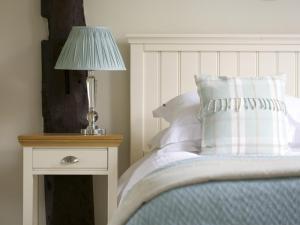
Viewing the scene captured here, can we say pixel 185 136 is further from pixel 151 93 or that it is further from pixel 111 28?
pixel 111 28

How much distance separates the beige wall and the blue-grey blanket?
62.9 inches

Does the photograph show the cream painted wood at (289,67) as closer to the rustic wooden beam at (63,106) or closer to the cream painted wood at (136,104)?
the cream painted wood at (136,104)

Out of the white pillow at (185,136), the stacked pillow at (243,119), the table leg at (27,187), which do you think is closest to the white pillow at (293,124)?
the stacked pillow at (243,119)

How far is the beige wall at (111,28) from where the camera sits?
2.77 meters

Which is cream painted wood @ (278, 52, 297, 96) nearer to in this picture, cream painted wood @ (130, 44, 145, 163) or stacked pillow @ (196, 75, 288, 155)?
stacked pillow @ (196, 75, 288, 155)

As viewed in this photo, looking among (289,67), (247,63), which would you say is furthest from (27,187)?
(289,67)

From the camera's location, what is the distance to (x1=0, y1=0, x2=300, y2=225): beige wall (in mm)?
2768

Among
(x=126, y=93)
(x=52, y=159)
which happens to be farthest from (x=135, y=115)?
(x=52, y=159)

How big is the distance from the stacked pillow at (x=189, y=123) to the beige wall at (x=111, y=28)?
503 millimetres

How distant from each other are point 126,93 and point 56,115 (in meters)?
0.41

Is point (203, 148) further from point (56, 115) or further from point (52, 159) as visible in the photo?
point (56, 115)

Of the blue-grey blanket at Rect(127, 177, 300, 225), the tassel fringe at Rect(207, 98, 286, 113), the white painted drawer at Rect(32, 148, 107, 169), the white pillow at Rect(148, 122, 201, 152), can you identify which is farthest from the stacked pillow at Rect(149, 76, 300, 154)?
the blue-grey blanket at Rect(127, 177, 300, 225)

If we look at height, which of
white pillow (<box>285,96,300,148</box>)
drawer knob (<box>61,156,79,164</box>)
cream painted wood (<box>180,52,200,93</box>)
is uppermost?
cream painted wood (<box>180,52,200,93</box>)

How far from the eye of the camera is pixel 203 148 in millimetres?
2078
